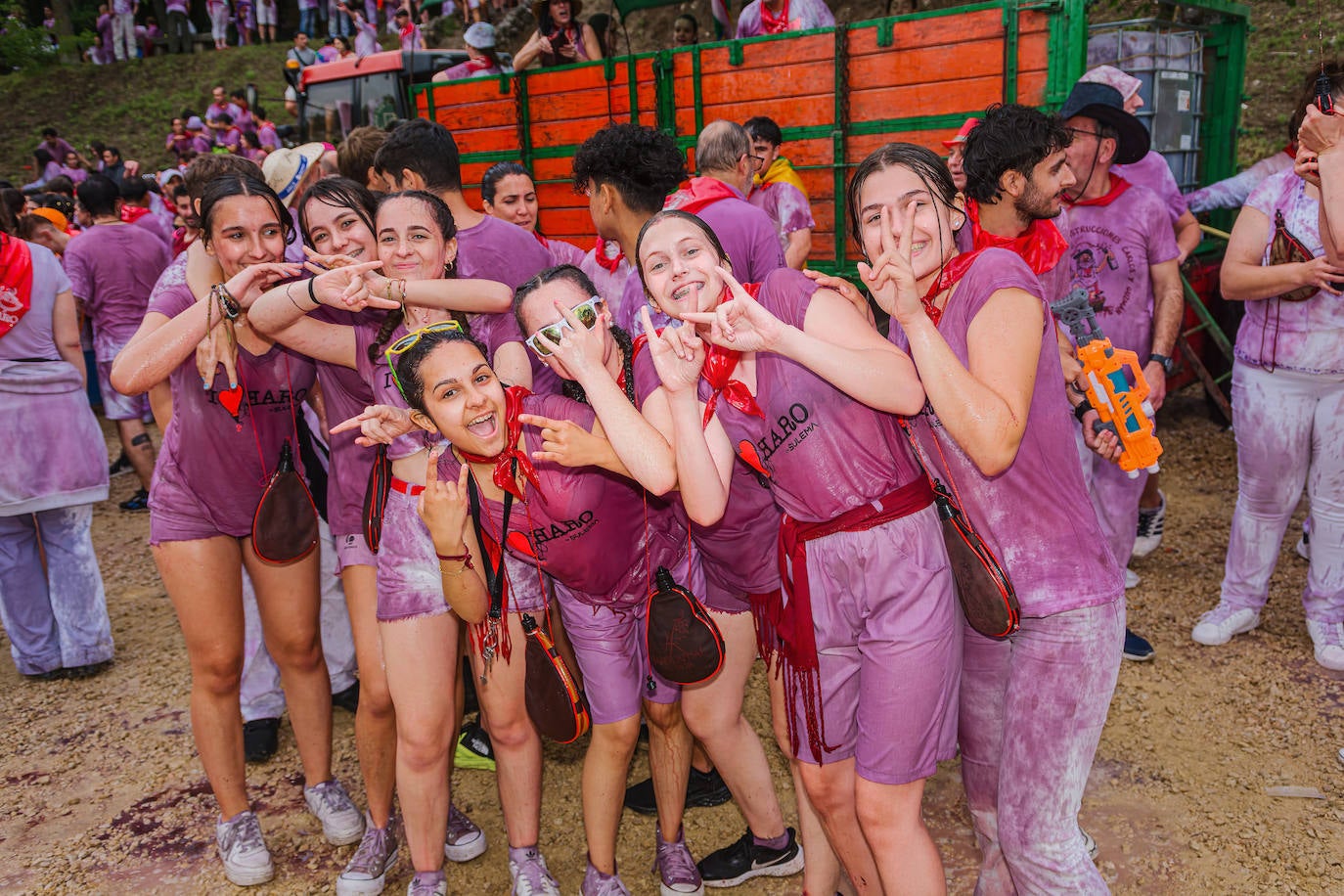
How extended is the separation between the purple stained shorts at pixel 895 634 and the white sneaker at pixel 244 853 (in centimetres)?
214

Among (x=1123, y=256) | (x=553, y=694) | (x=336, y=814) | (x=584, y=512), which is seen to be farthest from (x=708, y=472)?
(x=1123, y=256)

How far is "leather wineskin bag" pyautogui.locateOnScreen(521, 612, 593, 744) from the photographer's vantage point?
244cm

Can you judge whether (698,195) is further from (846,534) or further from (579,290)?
(846,534)

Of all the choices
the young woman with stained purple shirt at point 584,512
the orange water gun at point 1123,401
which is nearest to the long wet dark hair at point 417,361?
the young woman with stained purple shirt at point 584,512

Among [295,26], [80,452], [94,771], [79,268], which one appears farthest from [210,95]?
[94,771]

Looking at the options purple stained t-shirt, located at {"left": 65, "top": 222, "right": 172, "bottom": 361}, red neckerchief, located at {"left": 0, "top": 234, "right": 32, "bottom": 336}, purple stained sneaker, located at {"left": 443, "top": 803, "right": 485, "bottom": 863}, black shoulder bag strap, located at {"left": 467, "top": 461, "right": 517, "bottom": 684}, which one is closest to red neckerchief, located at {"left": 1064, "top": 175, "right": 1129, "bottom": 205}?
black shoulder bag strap, located at {"left": 467, "top": 461, "right": 517, "bottom": 684}

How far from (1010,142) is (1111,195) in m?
2.04

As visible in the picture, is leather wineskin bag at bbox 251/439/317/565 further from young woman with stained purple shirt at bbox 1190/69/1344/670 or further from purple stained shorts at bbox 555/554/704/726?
young woman with stained purple shirt at bbox 1190/69/1344/670

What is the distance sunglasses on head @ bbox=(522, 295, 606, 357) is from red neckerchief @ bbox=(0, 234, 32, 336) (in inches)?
133

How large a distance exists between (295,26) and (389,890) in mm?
26882

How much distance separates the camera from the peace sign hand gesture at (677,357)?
203 centimetres

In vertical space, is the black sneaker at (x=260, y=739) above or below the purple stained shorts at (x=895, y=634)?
below

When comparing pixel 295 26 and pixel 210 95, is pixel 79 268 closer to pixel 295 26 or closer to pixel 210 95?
pixel 210 95

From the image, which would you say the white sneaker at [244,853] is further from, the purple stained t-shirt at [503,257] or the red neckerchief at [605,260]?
the red neckerchief at [605,260]
